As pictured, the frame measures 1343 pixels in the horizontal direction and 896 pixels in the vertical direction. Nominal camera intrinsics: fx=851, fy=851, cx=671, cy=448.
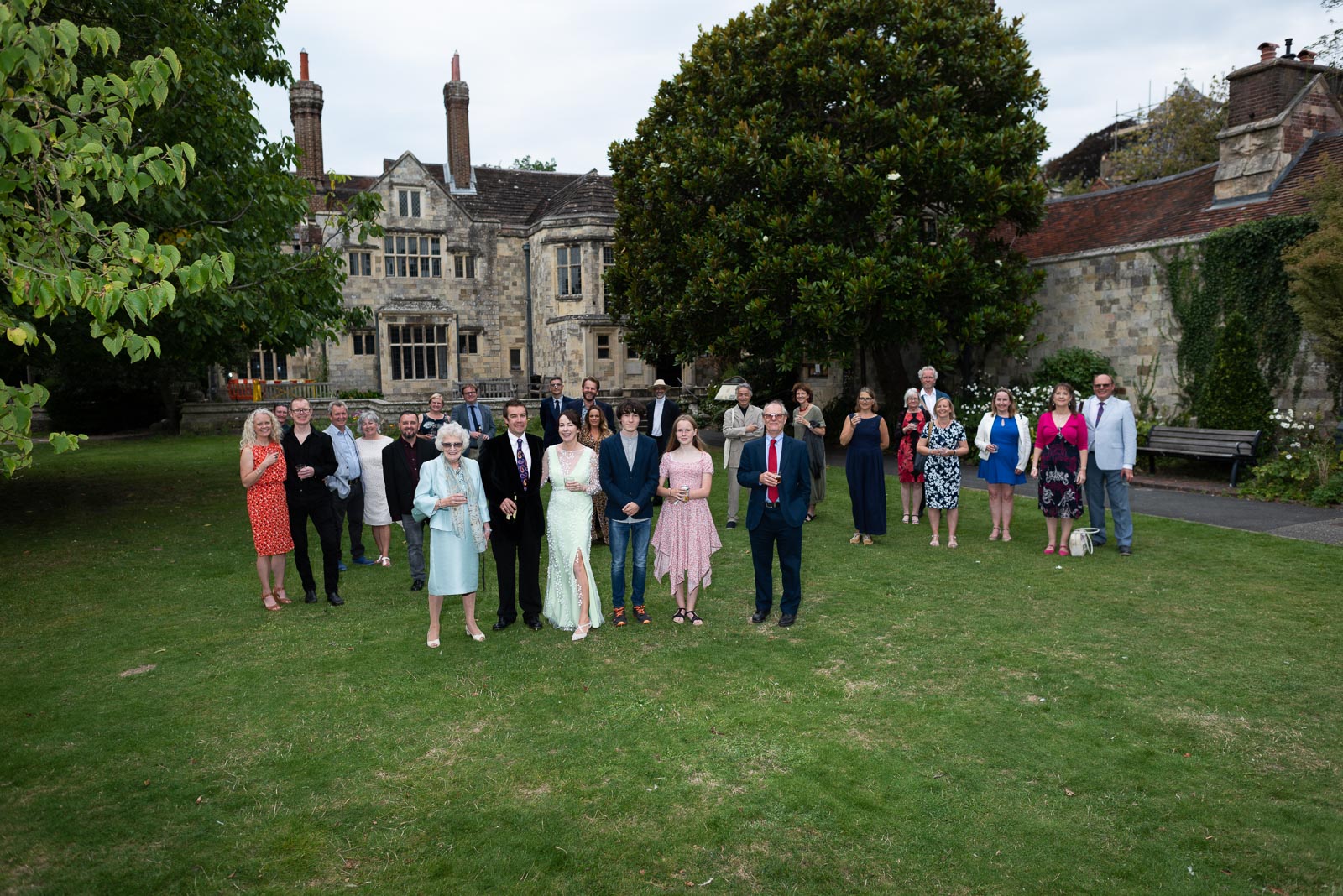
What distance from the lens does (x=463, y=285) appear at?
38344 millimetres

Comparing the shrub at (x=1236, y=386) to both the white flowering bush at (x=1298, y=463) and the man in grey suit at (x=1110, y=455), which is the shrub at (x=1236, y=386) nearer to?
the white flowering bush at (x=1298, y=463)

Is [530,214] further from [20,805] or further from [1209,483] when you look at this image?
[20,805]

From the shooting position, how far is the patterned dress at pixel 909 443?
37.6 ft

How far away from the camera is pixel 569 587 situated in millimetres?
7656

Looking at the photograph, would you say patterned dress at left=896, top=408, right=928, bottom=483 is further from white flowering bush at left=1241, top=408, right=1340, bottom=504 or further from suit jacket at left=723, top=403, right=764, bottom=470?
white flowering bush at left=1241, top=408, right=1340, bottom=504

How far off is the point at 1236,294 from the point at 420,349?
Answer: 3043cm

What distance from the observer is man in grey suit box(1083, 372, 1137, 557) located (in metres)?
9.82

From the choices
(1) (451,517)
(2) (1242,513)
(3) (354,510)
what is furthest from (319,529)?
(2) (1242,513)

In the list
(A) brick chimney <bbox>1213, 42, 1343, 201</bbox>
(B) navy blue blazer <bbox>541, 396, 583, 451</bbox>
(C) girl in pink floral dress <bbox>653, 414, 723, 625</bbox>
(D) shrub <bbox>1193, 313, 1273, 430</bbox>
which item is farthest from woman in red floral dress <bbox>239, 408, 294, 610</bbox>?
(A) brick chimney <bbox>1213, 42, 1343, 201</bbox>

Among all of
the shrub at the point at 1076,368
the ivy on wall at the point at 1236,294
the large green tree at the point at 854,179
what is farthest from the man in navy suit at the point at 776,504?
the shrub at the point at 1076,368

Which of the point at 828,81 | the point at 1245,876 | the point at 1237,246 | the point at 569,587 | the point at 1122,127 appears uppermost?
the point at 1122,127

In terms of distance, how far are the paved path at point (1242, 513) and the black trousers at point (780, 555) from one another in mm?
7295

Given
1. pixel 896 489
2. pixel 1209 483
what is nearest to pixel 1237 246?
pixel 1209 483

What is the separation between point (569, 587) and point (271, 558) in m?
3.92
